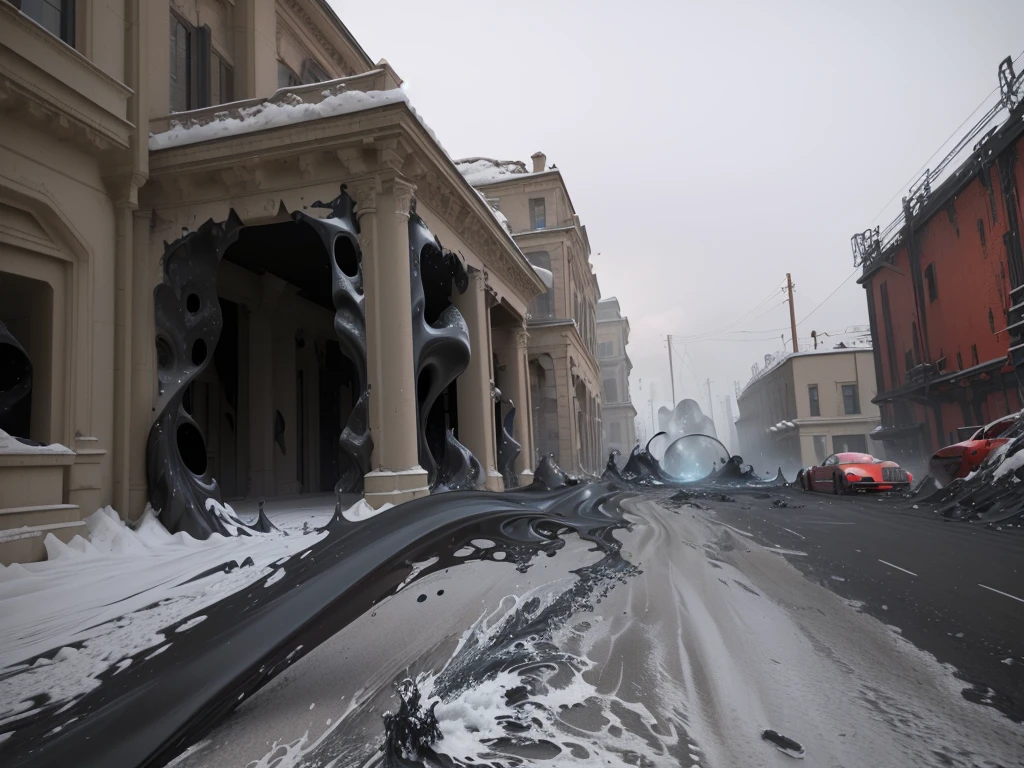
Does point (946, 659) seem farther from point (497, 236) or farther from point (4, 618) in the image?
point (497, 236)

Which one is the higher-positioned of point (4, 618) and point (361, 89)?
point (361, 89)

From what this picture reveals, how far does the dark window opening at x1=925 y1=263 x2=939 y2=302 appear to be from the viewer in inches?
864

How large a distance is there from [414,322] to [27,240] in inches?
182

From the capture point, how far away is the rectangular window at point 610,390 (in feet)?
197

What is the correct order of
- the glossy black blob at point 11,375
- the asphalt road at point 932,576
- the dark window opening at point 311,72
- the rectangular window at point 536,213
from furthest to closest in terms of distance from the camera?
1. the rectangular window at point 536,213
2. the dark window opening at point 311,72
3. the glossy black blob at point 11,375
4. the asphalt road at point 932,576

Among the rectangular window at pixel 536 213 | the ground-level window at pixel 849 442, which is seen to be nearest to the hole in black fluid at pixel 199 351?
the rectangular window at pixel 536 213

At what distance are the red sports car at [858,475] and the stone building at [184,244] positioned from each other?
7.78 m

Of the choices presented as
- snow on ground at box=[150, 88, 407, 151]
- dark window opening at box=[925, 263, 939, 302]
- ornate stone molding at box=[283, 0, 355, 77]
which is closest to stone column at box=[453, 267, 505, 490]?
snow on ground at box=[150, 88, 407, 151]

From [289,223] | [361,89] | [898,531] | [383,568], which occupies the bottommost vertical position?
[898,531]

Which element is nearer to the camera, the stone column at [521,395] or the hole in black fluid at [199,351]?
the hole in black fluid at [199,351]

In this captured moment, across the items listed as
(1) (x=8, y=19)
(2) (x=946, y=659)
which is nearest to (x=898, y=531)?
(2) (x=946, y=659)

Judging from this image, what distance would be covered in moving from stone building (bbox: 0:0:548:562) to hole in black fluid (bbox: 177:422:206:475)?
3 cm

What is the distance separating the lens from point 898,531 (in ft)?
23.7

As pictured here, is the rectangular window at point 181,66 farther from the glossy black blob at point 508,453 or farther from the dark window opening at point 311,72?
the glossy black blob at point 508,453
